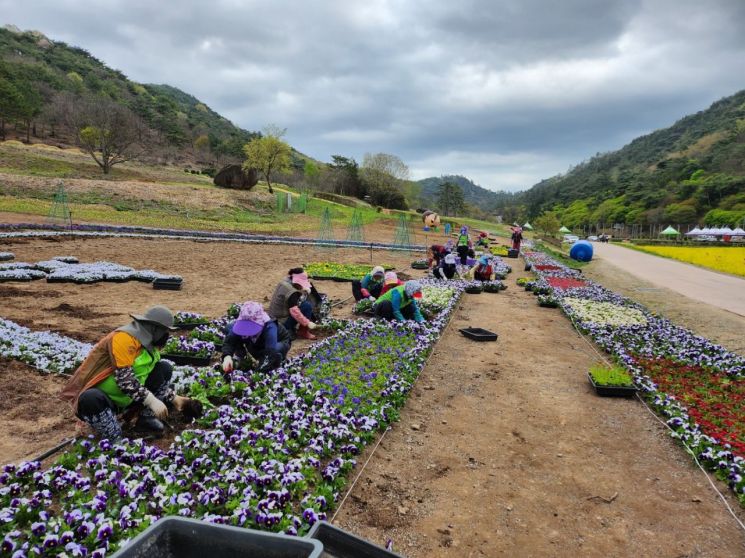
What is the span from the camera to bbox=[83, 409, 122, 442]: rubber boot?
189 inches

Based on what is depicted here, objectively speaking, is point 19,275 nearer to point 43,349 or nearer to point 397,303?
point 43,349

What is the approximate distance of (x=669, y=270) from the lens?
1154 inches

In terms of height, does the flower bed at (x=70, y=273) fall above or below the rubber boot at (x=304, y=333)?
below

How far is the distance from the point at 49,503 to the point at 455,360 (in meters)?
6.78

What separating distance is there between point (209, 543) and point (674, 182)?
116 m

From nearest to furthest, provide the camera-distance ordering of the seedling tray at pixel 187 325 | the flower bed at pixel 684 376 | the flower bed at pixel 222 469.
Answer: the flower bed at pixel 222 469 → the flower bed at pixel 684 376 → the seedling tray at pixel 187 325

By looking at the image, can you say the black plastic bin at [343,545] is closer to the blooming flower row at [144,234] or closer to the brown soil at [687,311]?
the brown soil at [687,311]

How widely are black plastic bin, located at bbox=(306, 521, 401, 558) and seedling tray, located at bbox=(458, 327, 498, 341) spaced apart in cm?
824

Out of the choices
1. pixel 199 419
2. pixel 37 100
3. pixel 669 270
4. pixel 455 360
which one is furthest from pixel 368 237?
pixel 37 100

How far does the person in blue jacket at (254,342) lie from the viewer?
6867 millimetres

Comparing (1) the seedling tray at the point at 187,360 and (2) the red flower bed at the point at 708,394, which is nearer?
(2) the red flower bed at the point at 708,394

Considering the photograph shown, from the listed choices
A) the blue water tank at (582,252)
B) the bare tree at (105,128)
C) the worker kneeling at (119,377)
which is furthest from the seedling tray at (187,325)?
the bare tree at (105,128)

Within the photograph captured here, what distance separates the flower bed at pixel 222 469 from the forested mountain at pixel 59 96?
6873 centimetres

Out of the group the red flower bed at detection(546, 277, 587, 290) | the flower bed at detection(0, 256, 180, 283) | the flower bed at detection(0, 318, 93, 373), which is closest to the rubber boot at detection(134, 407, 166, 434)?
the flower bed at detection(0, 318, 93, 373)
